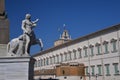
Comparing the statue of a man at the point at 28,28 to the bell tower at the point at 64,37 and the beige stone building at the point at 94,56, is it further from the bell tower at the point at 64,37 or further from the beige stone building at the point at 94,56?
the bell tower at the point at 64,37

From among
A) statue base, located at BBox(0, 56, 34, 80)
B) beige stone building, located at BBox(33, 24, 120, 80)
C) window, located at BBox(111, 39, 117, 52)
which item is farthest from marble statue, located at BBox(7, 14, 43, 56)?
window, located at BBox(111, 39, 117, 52)

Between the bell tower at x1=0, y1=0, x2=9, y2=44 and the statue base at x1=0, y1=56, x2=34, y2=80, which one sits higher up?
the bell tower at x1=0, y1=0, x2=9, y2=44

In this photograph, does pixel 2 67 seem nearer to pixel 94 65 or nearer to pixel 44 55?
pixel 94 65

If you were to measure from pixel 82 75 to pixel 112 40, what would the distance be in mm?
10542

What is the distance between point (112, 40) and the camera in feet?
133

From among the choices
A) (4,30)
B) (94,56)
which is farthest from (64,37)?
(4,30)

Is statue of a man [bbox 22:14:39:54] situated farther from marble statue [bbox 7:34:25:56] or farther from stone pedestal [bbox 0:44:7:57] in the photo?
stone pedestal [bbox 0:44:7:57]

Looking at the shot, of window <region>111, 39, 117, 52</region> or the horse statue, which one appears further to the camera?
window <region>111, 39, 117, 52</region>

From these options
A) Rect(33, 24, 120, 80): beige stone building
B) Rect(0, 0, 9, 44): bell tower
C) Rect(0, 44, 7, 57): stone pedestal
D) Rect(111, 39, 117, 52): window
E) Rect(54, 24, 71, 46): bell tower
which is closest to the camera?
Rect(0, 44, 7, 57): stone pedestal

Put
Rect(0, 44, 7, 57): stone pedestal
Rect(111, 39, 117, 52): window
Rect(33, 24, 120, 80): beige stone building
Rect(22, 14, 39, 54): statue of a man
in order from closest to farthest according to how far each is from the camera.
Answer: Rect(22, 14, 39, 54): statue of a man → Rect(0, 44, 7, 57): stone pedestal → Rect(111, 39, 117, 52): window → Rect(33, 24, 120, 80): beige stone building

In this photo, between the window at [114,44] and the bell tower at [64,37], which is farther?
the bell tower at [64,37]

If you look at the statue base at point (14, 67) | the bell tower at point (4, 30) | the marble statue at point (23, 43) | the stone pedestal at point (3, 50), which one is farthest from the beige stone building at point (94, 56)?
the statue base at point (14, 67)

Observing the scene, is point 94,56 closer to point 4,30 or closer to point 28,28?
point 4,30

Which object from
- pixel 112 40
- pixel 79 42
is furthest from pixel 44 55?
pixel 112 40
